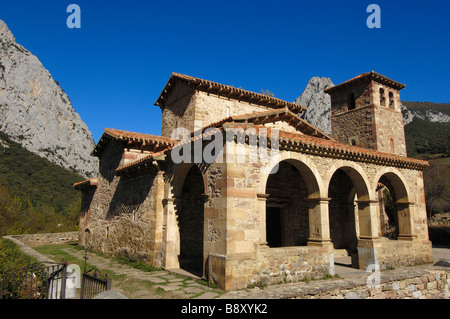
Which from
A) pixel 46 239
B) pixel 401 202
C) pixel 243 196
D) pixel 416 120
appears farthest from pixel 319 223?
pixel 416 120

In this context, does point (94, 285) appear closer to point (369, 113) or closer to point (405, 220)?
point (405, 220)

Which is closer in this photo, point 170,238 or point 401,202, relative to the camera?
point 170,238

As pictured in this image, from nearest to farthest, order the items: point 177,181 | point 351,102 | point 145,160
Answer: point 177,181
point 145,160
point 351,102

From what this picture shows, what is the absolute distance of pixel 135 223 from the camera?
450 inches

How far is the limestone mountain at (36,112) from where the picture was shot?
43.0 meters

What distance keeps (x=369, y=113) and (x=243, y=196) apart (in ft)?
46.1

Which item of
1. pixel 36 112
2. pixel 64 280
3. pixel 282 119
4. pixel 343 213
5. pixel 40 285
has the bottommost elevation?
pixel 40 285

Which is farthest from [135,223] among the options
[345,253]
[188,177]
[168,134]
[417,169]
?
[417,169]

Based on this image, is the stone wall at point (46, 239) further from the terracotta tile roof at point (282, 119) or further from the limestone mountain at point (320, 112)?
the limestone mountain at point (320, 112)

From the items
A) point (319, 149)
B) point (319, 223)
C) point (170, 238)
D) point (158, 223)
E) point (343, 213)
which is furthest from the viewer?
point (343, 213)

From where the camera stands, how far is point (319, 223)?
9.07 meters
